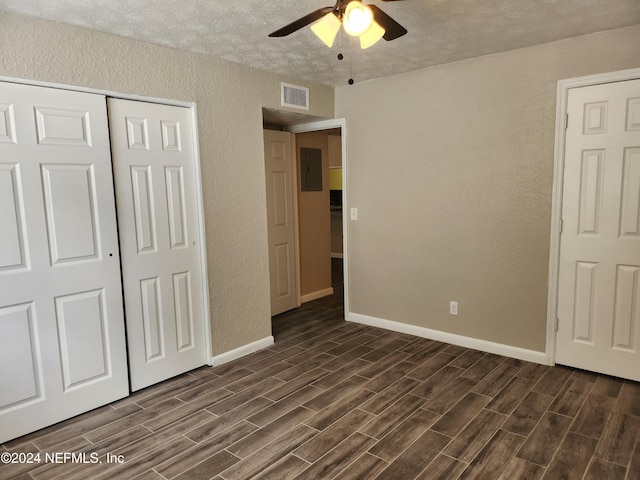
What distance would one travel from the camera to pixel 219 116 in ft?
10.8

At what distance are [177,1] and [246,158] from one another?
4.65 ft

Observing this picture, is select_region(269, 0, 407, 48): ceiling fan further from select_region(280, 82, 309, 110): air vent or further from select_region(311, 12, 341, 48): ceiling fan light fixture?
select_region(280, 82, 309, 110): air vent

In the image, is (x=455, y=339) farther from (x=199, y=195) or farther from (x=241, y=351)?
(x=199, y=195)

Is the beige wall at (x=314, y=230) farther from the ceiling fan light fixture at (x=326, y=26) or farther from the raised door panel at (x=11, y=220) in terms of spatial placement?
the raised door panel at (x=11, y=220)

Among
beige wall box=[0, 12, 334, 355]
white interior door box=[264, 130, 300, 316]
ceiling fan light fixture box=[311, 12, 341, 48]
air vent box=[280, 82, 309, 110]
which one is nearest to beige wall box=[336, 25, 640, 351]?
air vent box=[280, 82, 309, 110]

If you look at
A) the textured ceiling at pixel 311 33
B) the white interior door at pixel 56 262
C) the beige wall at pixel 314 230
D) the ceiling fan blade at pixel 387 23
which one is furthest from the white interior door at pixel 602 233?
the white interior door at pixel 56 262

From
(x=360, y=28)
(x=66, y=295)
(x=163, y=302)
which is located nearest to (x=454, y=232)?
(x=360, y=28)

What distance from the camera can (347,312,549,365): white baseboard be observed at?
3320mm

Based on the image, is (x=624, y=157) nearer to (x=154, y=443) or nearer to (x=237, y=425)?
(x=237, y=425)

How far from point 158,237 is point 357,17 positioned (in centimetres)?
202

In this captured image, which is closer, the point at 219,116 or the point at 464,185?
the point at 219,116

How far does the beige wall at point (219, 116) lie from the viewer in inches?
98.2

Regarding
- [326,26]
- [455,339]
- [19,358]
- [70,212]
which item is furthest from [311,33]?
[455,339]

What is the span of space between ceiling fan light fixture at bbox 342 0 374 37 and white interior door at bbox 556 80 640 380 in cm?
195
